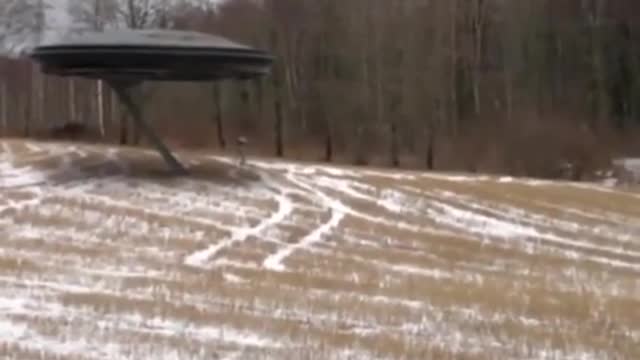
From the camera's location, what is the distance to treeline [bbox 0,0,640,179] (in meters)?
43.7

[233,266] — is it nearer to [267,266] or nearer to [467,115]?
[267,266]

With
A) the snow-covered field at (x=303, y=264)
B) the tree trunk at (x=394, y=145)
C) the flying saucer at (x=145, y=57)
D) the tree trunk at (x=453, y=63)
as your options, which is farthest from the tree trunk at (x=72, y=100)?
the flying saucer at (x=145, y=57)

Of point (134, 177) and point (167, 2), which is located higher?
point (167, 2)

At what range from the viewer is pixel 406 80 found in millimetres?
44750

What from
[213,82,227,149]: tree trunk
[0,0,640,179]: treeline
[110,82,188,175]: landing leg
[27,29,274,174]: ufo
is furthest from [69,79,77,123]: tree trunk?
[27,29,274,174]: ufo

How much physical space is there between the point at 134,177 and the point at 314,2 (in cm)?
2455

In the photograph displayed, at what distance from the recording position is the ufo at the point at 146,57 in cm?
2102

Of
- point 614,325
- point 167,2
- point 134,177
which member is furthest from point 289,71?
point 614,325

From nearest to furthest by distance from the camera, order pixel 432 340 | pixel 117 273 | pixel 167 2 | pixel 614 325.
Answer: pixel 432 340 < pixel 614 325 < pixel 117 273 < pixel 167 2

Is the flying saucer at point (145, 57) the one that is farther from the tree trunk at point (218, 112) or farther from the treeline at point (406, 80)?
the tree trunk at point (218, 112)

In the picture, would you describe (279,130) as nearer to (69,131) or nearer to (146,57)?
(69,131)

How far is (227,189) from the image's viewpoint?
70.8ft

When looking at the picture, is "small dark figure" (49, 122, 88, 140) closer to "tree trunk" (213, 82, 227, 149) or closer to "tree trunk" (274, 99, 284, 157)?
"tree trunk" (213, 82, 227, 149)

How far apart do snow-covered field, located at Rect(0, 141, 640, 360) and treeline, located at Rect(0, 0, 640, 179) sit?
17478 millimetres
